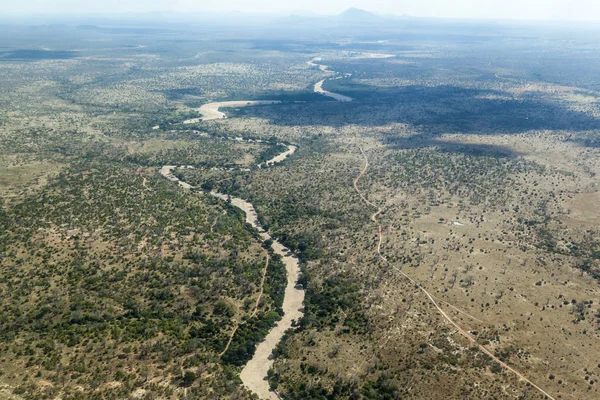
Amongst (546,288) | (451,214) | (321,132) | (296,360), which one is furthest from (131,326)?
(321,132)

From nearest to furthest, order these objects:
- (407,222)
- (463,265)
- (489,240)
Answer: (463,265) < (489,240) < (407,222)

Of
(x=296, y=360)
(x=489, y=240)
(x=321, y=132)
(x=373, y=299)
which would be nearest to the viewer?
(x=296, y=360)

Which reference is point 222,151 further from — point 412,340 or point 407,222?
point 412,340

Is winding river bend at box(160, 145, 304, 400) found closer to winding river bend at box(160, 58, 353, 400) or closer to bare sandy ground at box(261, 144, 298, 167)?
winding river bend at box(160, 58, 353, 400)

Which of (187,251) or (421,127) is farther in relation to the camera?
(421,127)

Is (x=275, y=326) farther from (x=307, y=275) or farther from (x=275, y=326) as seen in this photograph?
(x=307, y=275)

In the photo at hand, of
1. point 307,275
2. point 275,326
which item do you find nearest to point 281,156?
point 307,275

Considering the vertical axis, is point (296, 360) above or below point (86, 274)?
below

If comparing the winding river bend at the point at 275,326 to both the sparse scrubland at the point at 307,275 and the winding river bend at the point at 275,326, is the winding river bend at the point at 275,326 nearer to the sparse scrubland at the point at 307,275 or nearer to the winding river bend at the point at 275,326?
the winding river bend at the point at 275,326
